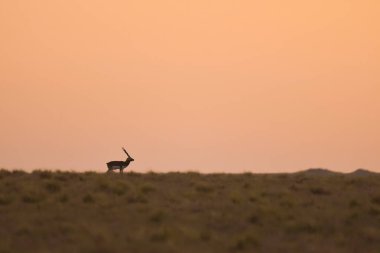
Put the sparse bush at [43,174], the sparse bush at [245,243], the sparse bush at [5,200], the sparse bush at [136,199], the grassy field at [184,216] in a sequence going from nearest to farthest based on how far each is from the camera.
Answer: the sparse bush at [245,243]
the grassy field at [184,216]
the sparse bush at [5,200]
the sparse bush at [136,199]
the sparse bush at [43,174]

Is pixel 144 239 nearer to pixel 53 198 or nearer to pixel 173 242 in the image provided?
pixel 173 242

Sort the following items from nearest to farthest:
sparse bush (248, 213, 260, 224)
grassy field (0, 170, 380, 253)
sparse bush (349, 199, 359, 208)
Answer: grassy field (0, 170, 380, 253), sparse bush (248, 213, 260, 224), sparse bush (349, 199, 359, 208)

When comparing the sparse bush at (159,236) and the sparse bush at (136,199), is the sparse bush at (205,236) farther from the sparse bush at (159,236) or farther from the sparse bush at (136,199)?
the sparse bush at (136,199)

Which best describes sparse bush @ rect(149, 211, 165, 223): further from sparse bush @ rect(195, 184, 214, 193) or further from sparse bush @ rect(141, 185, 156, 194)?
sparse bush @ rect(195, 184, 214, 193)

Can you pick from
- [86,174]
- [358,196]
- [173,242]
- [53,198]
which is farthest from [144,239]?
[86,174]

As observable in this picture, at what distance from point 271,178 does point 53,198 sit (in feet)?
42.3

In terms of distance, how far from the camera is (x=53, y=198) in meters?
22.2

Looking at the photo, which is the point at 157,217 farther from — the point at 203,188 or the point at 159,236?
the point at 203,188

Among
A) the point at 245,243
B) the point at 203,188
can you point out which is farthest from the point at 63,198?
the point at 245,243

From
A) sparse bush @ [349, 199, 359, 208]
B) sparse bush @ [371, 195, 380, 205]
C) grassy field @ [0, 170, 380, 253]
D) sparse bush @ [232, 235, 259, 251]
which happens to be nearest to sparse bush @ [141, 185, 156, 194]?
grassy field @ [0, 170, 380, 253]

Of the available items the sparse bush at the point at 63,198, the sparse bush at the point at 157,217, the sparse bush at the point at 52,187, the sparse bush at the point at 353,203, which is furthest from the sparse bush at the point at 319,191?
the sparse bush at the point at 52,187

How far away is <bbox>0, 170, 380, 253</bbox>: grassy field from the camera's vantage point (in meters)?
16.1

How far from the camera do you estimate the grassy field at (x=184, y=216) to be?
16109mm

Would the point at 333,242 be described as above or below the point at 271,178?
below
